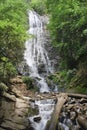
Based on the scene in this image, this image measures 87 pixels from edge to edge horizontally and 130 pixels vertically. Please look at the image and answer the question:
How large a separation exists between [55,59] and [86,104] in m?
14.2

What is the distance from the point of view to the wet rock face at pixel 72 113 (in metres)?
10.4

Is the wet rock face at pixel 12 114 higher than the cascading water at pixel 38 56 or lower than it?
lower

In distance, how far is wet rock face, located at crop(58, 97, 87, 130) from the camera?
10.4 metres

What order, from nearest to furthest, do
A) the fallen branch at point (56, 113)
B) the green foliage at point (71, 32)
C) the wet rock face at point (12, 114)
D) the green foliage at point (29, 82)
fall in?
the fallen branch at point (56, 113) < the wet rock face at point (12, 114) < the green foliage at point (71, 32) < the green foliage at point (29, 82)

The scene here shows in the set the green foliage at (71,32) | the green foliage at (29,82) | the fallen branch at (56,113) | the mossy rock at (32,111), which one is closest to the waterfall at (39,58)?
the green foliage at (29,82)

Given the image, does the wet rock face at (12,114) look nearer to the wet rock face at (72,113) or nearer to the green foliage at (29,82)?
the wet rock face at (72,113)

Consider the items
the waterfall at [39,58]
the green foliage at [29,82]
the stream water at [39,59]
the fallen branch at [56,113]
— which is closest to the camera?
the fallen branch at [56,113]

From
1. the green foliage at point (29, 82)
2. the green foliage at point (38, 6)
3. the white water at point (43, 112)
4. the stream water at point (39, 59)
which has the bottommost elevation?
the white water at point (43, 112)

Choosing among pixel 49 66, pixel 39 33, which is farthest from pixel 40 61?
pixel 39 33

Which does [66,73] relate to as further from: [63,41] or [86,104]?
[86,104]

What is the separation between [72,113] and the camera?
11023 mm

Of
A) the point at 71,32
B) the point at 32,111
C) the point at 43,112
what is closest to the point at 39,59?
the point at 71,32

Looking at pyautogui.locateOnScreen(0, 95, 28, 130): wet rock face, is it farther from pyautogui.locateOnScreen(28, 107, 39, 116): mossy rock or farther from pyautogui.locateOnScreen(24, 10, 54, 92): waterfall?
pyautogui.locateOnScreen(24, 10, 54, 92): waterfall

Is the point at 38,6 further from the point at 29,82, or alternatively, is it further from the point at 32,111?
the point at 32,111
